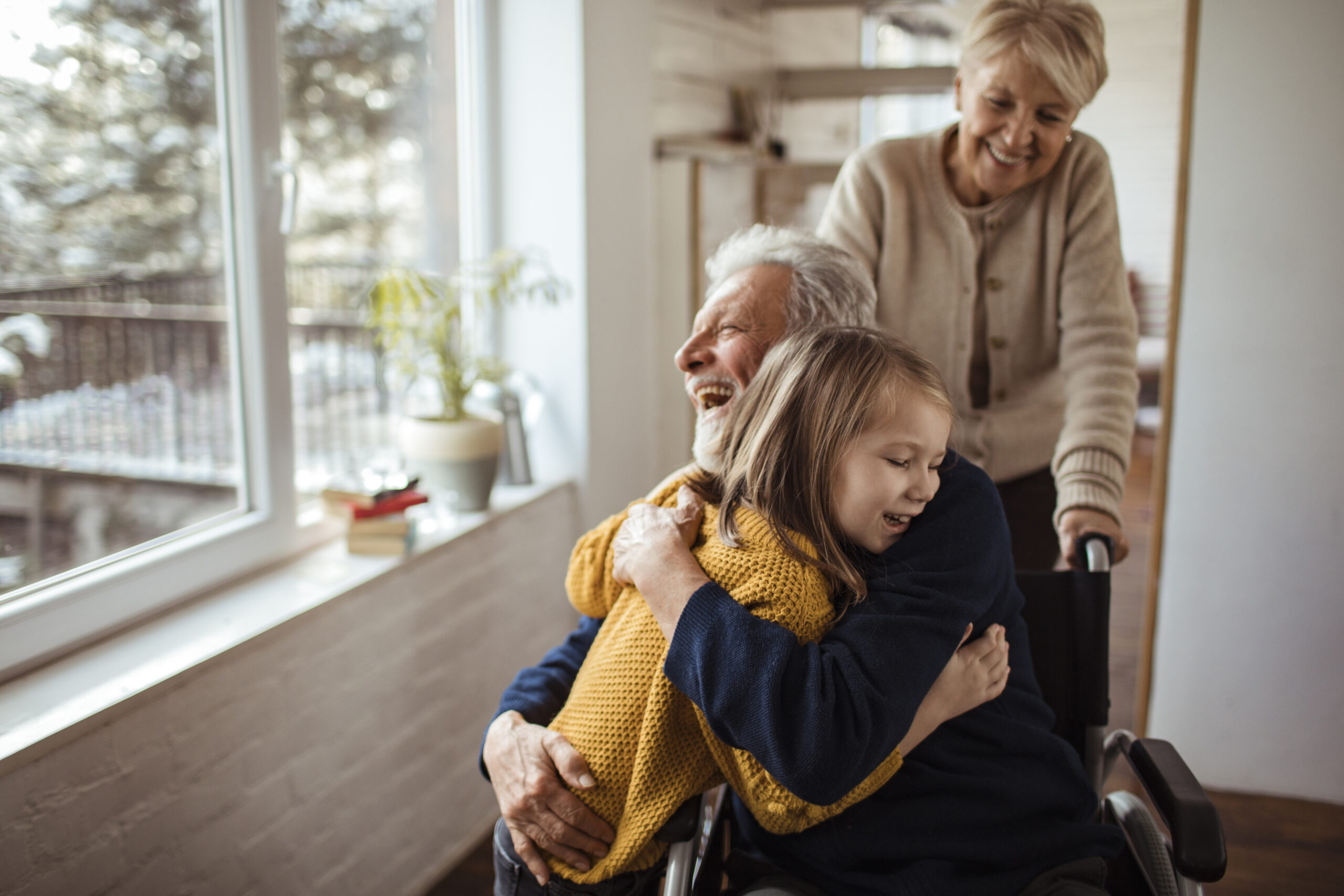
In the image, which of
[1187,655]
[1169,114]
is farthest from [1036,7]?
[1169,114]

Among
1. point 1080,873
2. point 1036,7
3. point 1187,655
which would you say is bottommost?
point 1187,655

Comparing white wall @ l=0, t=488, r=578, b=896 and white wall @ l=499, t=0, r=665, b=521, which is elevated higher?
white wall @ l=499, t=0, r=665, b=521

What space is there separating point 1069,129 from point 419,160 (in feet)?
5.20

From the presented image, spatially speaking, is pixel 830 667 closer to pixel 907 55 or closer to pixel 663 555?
pixel 663 555

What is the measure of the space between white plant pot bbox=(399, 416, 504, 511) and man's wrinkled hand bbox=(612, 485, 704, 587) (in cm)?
105

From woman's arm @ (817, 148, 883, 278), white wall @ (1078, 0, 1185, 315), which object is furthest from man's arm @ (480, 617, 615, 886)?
white wall @ (1078, 0, 1185, 315)

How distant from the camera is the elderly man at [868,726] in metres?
1.04

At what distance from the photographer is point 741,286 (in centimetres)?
138

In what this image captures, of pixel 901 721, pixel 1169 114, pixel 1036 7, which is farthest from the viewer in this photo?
pixel 1169 114

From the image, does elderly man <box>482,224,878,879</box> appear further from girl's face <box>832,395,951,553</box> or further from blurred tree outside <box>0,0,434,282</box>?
blurred tree outside <box>0,0,434,282</box>

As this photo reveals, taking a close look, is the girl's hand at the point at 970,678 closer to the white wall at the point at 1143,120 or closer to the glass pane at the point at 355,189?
the glass pane at the point at 355,189

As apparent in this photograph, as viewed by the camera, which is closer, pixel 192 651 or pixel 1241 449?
pixel 192 651

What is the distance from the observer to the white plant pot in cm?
225

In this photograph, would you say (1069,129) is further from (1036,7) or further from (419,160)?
(419,160)
